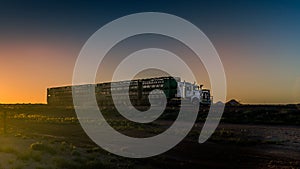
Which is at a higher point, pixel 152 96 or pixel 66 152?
pixel 152 96

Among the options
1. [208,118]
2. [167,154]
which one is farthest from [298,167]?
[208,118]

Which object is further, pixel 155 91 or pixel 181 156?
pixel 155 91

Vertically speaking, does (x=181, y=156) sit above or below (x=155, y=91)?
below

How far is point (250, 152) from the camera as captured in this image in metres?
20.6

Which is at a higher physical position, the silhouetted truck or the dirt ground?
the silhouetted truck

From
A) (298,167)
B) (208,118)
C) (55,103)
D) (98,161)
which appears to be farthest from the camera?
(55,103)

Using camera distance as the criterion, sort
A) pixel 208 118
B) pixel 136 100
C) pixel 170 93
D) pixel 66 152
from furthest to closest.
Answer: pixel 136 100 < pixel 170 93 < pixel 208 118 < pixel 66 152

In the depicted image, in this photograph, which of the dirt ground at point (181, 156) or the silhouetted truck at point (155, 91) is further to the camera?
the silhouetted truck at point (155, 91)

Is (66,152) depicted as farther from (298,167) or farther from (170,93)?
(170,93)

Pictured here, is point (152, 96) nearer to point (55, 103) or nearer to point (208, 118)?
point (208, 118)

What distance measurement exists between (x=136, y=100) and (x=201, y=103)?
1085cm

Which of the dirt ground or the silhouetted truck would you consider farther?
the silhouetted truck

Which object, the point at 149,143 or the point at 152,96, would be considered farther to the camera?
the point at 152,96

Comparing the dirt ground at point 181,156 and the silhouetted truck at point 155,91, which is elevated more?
the silhouetted truck at point 155,91
